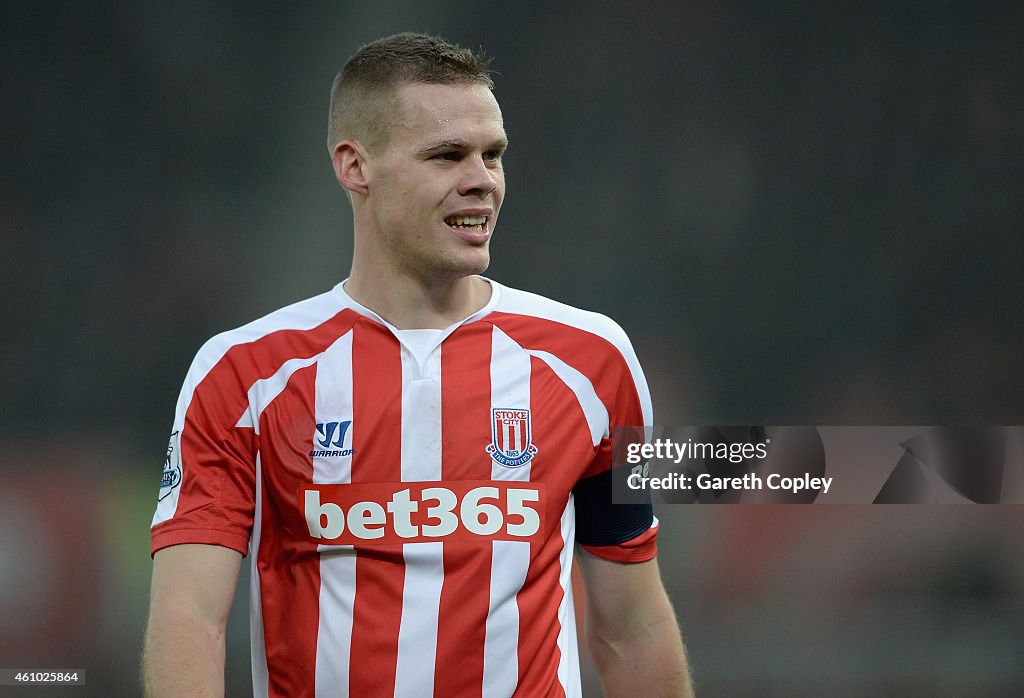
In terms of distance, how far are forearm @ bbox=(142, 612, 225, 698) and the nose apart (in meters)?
0.83

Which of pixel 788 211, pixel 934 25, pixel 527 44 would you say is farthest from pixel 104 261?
pixel 934 25

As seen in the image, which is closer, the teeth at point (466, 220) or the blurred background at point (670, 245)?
the teeth at point (466, 220)

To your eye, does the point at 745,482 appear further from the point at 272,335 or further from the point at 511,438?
the point at 272,335

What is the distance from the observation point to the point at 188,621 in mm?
1763

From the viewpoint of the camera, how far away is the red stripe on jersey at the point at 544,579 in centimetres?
192

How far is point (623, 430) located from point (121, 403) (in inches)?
118

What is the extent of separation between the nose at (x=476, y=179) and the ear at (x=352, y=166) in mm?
207

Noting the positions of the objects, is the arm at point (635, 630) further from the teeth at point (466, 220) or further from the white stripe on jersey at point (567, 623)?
the teeth at point (466, 220)

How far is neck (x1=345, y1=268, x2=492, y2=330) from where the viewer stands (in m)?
2.03

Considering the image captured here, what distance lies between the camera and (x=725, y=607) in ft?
14.9

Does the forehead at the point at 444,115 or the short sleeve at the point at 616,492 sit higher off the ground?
the forehead at the point at 444,115

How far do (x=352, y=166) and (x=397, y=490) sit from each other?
0.59 meters

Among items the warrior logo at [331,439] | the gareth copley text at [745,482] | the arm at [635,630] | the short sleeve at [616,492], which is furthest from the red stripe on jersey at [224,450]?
the gareth copley text at [745,482]

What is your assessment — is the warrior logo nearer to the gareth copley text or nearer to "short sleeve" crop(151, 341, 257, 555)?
"short sleeve" crop(151, 341, 257, 555)
